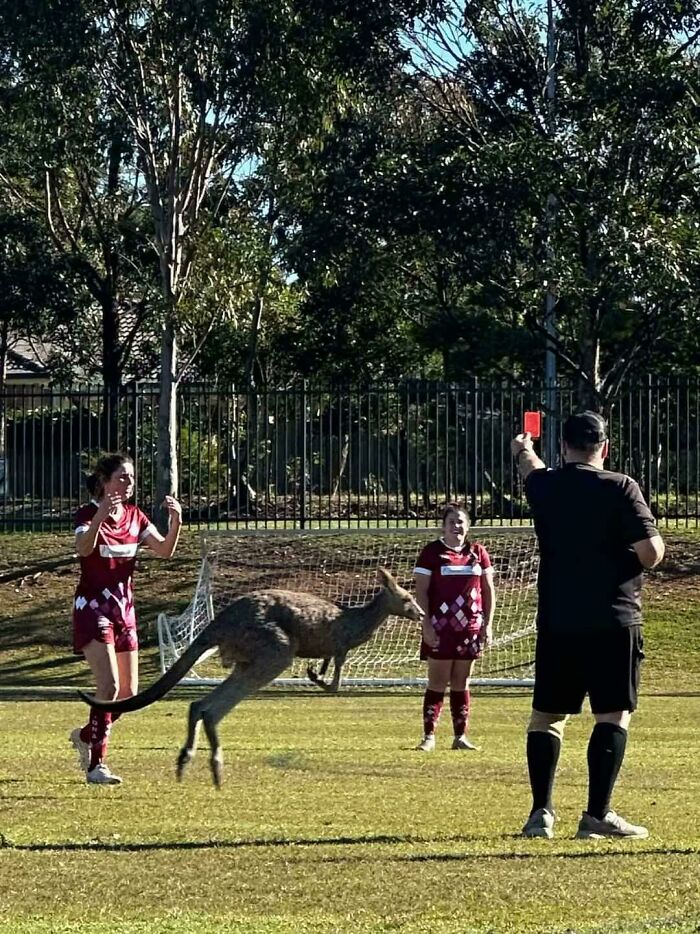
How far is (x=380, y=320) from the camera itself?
39344 mm

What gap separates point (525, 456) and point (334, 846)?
2269 mm

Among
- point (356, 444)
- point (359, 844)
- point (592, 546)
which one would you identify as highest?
point (356, 444)

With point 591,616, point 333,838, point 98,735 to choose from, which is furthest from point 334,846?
point 98,735

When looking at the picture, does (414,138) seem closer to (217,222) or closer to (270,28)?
(270,28)

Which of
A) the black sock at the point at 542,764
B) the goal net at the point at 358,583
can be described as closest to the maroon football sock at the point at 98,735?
the black sock at the point at 542,764

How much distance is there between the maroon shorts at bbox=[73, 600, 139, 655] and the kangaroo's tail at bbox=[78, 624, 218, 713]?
0.66 metres

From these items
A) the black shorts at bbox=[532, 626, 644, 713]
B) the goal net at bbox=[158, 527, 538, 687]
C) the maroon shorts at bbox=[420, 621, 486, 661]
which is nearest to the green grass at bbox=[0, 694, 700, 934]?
the black shorts at bbox=[532, 626, 644, 713]

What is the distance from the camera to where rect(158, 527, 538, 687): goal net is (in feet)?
69.2

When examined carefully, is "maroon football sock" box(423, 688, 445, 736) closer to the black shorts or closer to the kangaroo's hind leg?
the kangaroo's hind leg

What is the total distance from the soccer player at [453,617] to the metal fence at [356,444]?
40.9 feet

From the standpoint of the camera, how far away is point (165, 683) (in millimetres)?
9695

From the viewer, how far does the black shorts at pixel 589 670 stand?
8.15 m

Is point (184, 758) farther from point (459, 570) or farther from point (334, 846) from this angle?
point (459, 570)

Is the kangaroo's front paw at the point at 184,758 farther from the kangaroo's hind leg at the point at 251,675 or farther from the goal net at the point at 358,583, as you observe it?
the goal net at the point at 358,583
